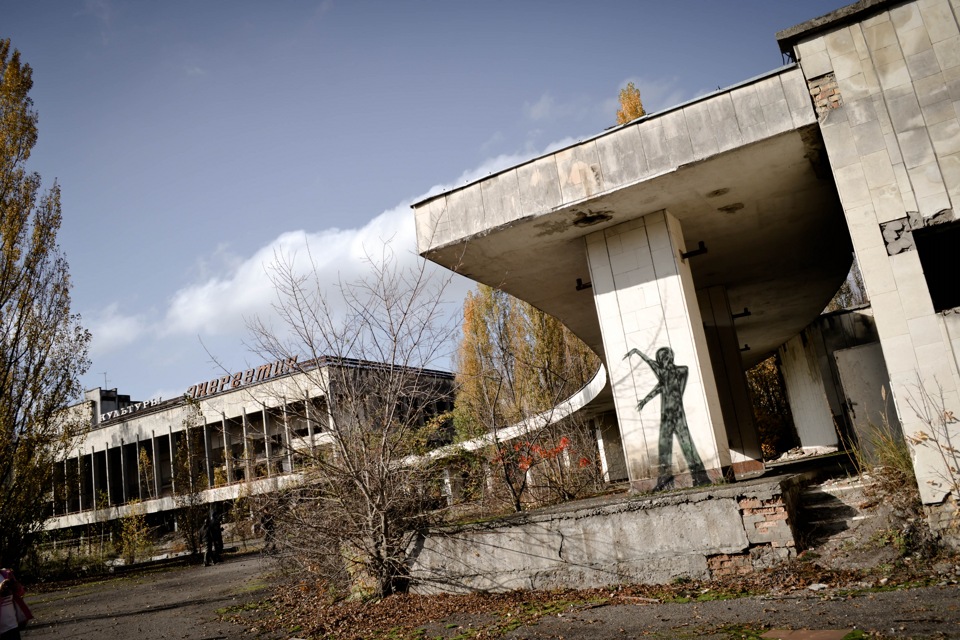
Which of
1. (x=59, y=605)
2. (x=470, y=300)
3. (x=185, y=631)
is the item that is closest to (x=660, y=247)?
(x=185, y=631)

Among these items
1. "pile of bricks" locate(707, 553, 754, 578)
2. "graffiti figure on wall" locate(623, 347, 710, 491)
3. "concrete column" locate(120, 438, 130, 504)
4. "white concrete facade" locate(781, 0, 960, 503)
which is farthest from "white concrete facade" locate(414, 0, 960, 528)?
"concrete column" locate(120, 438, 130, 504)

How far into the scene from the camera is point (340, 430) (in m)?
7.83

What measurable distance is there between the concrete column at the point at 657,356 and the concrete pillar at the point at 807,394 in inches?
430

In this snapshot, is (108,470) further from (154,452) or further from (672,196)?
(672,196)

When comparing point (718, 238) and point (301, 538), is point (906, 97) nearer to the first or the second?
point (718, 238)

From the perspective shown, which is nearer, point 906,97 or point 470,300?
point 906,97

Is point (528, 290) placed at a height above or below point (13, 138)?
below

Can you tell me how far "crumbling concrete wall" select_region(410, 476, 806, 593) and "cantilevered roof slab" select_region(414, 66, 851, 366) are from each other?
408 centimetres

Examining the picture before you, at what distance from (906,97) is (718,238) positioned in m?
4.28

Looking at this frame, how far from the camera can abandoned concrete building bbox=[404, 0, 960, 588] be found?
20.9 feet

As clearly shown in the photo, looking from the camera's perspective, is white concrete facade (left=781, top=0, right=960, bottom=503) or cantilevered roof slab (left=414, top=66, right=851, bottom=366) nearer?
white concrete facade (left=781, top=0, right=960, bottom=503)

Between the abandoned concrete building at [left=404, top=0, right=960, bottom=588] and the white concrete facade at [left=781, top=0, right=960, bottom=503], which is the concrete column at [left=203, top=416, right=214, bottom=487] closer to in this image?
the abandoned concrete building at [left=404, top=0, right=960, bottom=588]

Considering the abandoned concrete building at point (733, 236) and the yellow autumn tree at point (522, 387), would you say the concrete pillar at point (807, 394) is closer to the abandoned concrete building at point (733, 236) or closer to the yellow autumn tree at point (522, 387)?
the yellow autumn tree at point (522, 387)

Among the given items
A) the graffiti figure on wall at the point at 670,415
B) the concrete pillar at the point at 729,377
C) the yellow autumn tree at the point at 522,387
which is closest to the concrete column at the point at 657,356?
the graffiti figure on wall at the point at 670,415
